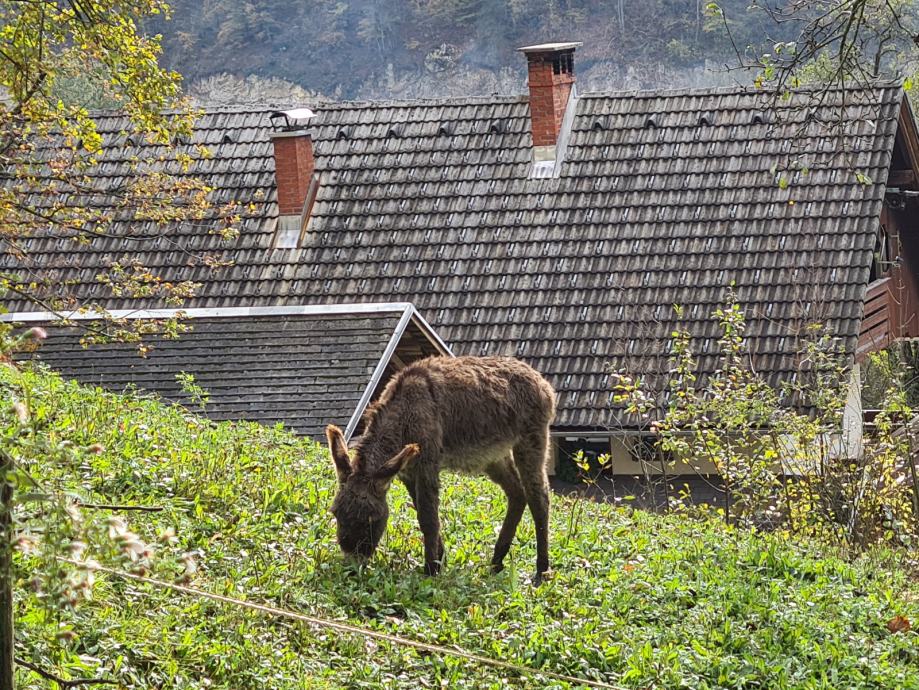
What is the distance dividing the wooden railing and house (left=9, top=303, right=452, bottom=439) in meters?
9.17

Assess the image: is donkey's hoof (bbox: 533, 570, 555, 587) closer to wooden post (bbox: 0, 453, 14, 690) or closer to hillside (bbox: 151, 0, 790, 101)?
wooden post (bbox: 0, 453, 14, 690)

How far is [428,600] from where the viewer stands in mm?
8547

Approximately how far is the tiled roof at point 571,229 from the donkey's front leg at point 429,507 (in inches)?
439

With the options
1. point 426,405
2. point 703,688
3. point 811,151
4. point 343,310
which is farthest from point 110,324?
point 811,151

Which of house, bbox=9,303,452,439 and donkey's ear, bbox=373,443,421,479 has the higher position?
house, bbox=9,303,452,439

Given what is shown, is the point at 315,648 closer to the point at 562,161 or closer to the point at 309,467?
the point at 309,467

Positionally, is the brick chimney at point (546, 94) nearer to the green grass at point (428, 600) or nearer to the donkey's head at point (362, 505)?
the green grass at point (428, 600)

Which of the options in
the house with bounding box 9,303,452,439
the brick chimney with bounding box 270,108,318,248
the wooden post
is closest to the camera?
the wooden post

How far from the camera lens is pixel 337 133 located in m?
25.4

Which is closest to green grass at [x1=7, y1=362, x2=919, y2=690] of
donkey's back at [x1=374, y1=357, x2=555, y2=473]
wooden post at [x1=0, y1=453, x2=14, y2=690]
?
donkey's back at [x1=374, y1=357, x2=555, y2=473]

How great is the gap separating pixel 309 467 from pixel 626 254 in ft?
39.2

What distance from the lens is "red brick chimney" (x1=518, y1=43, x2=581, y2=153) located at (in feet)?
78.6

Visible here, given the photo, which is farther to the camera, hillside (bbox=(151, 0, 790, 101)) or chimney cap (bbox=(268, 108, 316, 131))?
hillside (bbox=(151, 0, 790, 101))

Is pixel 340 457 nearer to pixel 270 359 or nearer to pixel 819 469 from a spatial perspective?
pixel 819 469
